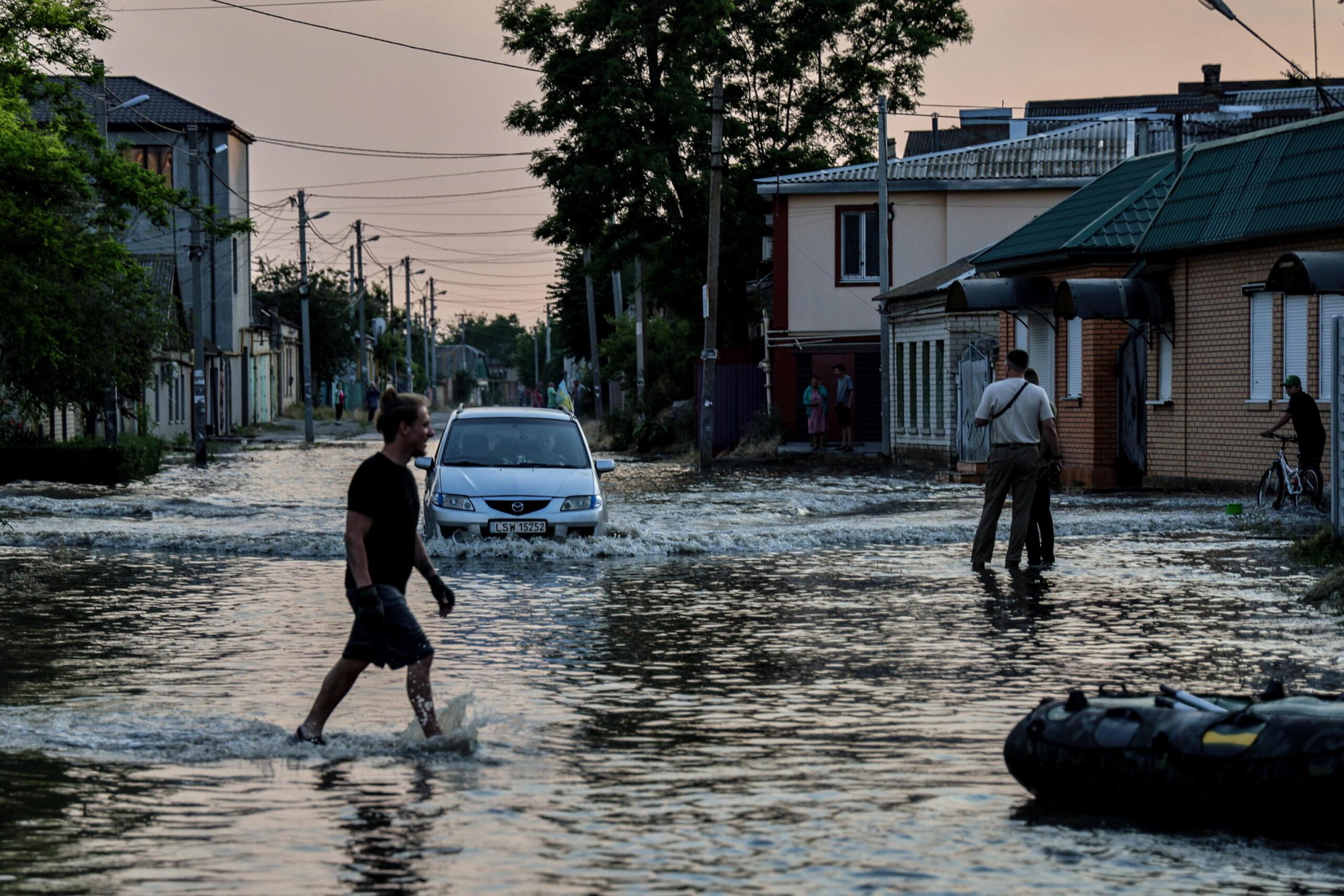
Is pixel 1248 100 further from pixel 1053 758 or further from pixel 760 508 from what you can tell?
pixel 1053 758

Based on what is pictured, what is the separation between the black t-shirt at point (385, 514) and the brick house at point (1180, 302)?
1589 cm

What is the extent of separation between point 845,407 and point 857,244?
5.56 meters

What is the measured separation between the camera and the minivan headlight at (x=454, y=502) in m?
18.8

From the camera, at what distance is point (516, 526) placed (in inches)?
736

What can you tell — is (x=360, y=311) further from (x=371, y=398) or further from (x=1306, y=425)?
(x=1306, y=425)

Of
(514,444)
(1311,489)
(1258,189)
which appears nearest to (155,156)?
(1258,189)

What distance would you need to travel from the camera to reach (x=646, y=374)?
5669 centimetres

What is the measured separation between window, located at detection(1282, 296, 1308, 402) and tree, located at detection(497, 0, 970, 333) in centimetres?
2510

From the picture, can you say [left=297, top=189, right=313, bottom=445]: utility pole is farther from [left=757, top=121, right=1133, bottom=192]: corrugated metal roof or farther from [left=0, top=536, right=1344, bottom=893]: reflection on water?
[left=0, top=536, right=1344, bottom=893]: reflection on water

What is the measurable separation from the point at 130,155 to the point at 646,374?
29.3 meters

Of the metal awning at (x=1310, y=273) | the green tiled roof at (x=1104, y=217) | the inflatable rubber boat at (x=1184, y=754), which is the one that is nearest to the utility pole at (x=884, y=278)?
the green tiled roof at (x=1104, y=217)

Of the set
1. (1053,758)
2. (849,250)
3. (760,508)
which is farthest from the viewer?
(849,250)

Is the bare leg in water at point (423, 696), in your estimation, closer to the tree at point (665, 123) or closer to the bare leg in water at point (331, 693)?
the bare leg in water at point (331, 693)

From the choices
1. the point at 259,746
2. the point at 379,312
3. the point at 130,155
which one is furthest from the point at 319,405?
the point at 259,746
